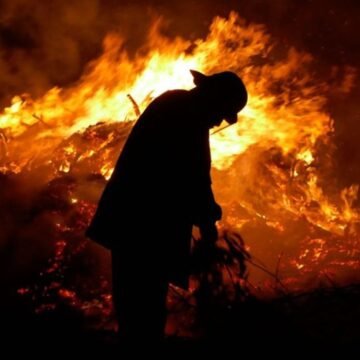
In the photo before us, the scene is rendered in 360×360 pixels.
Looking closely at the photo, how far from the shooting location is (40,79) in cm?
1049

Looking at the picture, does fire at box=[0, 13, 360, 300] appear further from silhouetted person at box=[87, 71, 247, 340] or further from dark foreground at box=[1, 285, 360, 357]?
silhouetted person at box=[87, 71, 247, 340]

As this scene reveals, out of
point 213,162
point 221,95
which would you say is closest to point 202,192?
point 221,95

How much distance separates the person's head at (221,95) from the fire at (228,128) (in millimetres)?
5448

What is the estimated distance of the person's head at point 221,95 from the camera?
3.54 meters

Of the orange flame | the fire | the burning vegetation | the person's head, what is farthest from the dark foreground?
the orange flame

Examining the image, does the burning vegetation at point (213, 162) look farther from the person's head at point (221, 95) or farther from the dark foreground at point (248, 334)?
the person's head at point (221, 95)

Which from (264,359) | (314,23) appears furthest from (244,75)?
(264,359)

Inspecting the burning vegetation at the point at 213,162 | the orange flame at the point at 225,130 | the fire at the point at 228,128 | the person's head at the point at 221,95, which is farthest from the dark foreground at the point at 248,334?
the orange flame at the point at 225,130

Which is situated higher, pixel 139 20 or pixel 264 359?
pixel 139 20

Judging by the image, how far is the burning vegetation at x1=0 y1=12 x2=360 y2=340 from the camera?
807 centimetres

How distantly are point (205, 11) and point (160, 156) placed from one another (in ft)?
27.6

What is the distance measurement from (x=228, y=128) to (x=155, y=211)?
6.44 m

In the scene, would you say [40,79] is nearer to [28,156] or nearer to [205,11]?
[28,156]

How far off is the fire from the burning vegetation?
2cm
